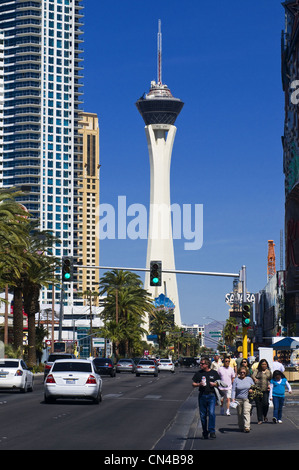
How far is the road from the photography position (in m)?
18.4

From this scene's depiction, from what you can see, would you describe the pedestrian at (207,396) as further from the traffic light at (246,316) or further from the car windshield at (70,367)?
the traffic light at (246,316)

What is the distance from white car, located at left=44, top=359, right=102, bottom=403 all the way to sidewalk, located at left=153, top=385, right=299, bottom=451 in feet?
14.6

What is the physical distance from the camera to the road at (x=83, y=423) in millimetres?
18438

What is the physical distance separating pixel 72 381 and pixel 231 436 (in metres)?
11.6

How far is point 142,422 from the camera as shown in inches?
993

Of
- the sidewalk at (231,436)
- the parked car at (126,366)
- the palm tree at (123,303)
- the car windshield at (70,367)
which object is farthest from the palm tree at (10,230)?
the palm tree at (123,303)

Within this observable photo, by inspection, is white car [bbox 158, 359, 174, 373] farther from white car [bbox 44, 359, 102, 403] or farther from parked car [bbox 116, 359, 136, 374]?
white car [bbox 44, 359, 102, 403]

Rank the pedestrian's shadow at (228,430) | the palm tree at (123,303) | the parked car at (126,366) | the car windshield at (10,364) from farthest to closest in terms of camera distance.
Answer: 1. the palm tree at (123,303)
2. the parked car at (126,366)
3. the car windshield at (10,364)
4. the pedestrian's shadow at (228,430)

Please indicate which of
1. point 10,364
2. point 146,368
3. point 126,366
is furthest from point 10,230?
point 126,366

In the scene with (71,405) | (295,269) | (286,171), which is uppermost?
(286,171)

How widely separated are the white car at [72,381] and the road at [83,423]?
49 centimetres
